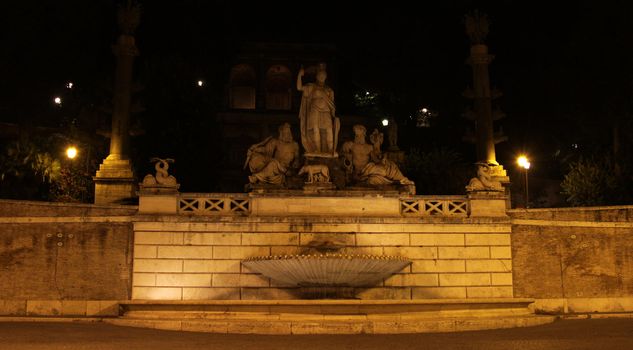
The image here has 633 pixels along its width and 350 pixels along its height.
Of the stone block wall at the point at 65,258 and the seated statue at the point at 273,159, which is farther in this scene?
the seated statue at the point at 273,159

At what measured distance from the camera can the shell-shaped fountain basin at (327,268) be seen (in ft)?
61.0

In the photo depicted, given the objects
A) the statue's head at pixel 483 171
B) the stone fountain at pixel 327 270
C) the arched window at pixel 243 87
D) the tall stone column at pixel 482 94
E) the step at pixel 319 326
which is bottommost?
the step at pixel 319 326

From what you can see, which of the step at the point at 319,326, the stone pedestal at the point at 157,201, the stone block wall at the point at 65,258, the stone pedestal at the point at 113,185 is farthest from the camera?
the stone pedestal at the point at 113,185

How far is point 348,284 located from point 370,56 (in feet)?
90.8

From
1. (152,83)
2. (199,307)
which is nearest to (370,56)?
(152,83)

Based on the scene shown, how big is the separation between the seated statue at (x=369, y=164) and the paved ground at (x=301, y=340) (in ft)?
21.6

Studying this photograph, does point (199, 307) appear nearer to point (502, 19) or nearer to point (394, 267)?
point (394, 267)

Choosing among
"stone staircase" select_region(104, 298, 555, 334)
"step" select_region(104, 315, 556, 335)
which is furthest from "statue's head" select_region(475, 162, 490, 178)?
"step" select_region(104, 315, 556, 335)

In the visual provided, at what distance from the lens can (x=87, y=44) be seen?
1372 inches

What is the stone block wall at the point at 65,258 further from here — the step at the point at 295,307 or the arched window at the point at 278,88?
the arched window at the point at 278,88

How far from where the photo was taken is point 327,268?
18.8m

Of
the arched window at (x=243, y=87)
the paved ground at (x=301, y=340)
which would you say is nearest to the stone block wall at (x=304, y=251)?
the paved ground at (x=301, y=340)

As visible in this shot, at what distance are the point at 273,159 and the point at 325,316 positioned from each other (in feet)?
20.2

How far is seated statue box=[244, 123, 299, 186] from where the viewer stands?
21.9 meters
